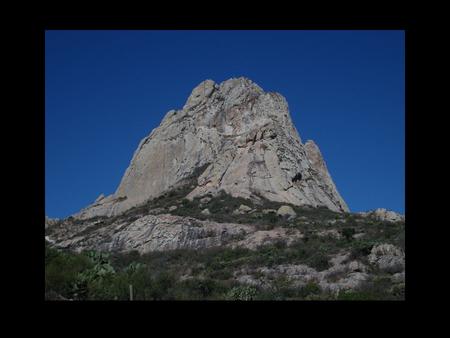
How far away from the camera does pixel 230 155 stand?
5050 centimetres

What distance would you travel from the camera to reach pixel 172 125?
59500 millimetres

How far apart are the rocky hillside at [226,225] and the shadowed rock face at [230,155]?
113mm

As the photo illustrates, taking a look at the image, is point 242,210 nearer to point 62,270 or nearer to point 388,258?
→ point 388,258

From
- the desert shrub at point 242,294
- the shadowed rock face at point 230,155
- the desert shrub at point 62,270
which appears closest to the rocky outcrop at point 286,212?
the shadowed rock face at point 230,155

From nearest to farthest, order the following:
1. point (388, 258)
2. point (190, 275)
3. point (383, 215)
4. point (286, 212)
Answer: point (388, 258), point (190, 275), point (286, 212), point (383, 215)

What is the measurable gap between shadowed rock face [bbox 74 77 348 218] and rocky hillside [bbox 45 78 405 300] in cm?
11

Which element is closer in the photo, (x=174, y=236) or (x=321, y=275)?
(x=321, y=275)

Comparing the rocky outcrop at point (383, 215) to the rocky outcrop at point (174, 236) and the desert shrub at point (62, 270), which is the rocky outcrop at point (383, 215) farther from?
the desert shrub at point (62, 270)

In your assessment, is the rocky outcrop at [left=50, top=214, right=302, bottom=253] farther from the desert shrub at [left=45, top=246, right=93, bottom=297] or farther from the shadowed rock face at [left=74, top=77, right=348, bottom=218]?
the desert shrub at [left=45, top=246, right=93, bottom=297]

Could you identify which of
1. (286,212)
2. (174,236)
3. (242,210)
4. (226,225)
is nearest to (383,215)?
→ (286,212)

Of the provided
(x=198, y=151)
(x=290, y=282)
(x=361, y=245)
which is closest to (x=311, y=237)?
(x=361, y=245)

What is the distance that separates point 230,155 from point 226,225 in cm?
1229

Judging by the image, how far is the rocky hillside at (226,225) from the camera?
1895 cm

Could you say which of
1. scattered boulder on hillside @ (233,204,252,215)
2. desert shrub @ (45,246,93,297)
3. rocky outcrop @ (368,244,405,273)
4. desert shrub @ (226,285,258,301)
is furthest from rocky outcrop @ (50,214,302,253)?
desert shrub @ (45,246,93,297)
